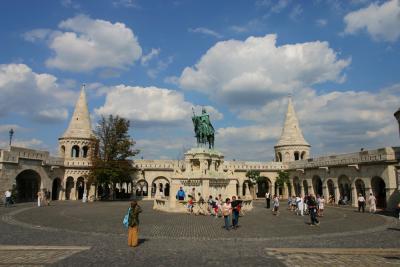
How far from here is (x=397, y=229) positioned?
1555cm

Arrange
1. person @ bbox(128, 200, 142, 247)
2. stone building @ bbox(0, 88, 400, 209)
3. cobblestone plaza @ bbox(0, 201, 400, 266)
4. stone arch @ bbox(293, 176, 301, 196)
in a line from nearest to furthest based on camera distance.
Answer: cobblestone plaza @ bbox(0, 201, 400, 266) → person @ bbox(128, 200, 142, 247) → stone building @ bbox(0, 88, 400, 209) → stone arch @ bbox(293, 176, 301, 196)

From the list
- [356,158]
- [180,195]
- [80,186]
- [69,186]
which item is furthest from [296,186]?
[69,186]

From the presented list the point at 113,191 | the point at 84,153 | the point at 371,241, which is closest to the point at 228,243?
the point at 371,241

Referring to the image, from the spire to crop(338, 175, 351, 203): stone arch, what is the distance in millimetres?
32360

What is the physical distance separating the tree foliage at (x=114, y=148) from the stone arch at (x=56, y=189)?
7504 millimetres

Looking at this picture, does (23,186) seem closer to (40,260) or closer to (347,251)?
(40,260)

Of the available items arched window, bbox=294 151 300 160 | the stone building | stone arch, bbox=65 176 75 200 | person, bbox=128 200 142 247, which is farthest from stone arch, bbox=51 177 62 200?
person, bbox=128 200 142 247

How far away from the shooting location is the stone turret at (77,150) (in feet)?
144

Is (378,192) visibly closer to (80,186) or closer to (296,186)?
(296,186)

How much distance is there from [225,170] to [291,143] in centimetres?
2382

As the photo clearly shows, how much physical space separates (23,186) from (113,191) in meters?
10.7

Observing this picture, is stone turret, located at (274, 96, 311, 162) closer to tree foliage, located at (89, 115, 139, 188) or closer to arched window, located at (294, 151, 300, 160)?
arched window, located at (294, 151, 300, 160)

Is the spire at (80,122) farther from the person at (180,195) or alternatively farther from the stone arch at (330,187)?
the stone arch at (330,187)

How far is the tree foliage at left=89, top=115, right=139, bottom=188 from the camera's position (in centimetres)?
3838
